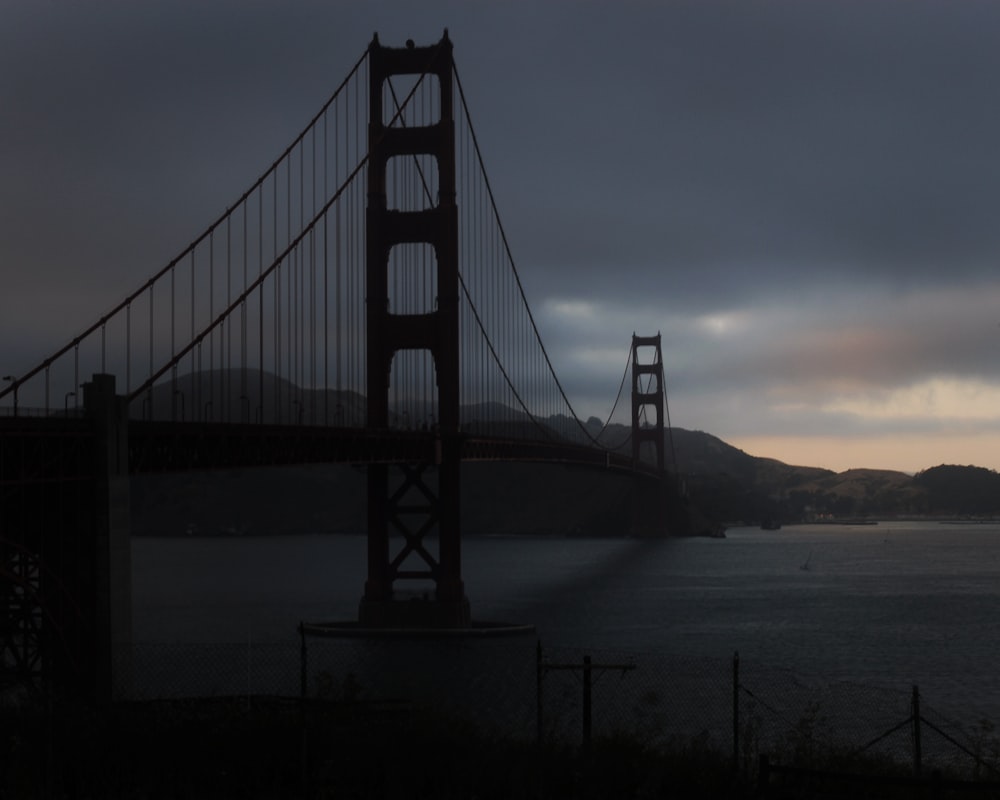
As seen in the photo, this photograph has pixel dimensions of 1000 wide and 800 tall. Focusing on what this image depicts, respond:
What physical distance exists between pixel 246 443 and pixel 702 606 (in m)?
44.4

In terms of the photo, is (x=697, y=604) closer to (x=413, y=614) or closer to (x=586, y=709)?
(x=413, y=614)

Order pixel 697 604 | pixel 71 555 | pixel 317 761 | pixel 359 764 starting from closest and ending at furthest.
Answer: pixel 359 764 < pixel 317 761 < pixel 71 555 < pixel 697 604

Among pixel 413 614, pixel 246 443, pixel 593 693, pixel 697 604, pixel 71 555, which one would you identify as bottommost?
pixel 697 604

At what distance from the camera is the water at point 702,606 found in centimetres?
5297

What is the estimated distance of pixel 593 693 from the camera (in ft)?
113

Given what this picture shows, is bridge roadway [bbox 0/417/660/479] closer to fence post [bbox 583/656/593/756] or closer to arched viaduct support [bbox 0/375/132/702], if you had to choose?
arched viaduct support [bbox 0/375/132/702]

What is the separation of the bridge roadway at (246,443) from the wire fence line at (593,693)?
5.15m

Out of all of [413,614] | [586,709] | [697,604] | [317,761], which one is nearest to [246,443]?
[413,614]

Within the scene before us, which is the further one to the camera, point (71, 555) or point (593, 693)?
point (593, 693)

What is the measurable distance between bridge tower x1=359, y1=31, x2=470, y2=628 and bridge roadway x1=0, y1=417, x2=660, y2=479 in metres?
1.81

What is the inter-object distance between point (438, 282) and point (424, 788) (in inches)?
1830

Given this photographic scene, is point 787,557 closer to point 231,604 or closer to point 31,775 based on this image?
point 231,604

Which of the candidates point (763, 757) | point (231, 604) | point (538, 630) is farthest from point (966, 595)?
point (763, 757)

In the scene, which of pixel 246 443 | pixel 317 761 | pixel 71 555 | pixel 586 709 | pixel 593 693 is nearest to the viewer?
pixel 317 761
